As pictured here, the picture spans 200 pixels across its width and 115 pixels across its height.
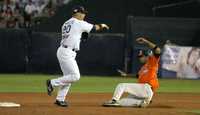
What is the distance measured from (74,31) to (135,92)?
1.79 m

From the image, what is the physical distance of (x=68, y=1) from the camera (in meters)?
29.8

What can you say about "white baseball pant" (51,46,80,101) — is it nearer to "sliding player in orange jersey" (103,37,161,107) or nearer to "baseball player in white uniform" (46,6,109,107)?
"baseball player in white uniform" (46,6,109,107)

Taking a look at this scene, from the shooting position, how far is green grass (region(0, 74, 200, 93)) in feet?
64.6

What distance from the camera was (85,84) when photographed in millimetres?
21953

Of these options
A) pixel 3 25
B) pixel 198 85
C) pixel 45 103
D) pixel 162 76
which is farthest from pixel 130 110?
pixel 3 25

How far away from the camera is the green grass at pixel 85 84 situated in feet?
64.6

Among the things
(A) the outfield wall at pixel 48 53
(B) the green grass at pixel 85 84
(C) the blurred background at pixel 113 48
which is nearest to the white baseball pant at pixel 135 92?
(B) the green grass at pixel 85 84

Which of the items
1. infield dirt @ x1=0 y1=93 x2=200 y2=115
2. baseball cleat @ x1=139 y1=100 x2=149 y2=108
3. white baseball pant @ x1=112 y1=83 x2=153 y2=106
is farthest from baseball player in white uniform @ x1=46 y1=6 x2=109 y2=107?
baseball cleat @ x1=139 y1=100 x2=149 y2=108

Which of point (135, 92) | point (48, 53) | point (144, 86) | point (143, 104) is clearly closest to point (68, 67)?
point (135, 92)

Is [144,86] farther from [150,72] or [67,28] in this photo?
[67,28]

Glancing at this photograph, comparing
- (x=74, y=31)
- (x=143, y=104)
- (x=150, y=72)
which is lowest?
(x=143, y=104)

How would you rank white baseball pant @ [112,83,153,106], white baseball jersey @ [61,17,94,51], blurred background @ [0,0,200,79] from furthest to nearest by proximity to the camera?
blurred background @ [0,0,200,79] → white baseball pant @ [112,83,153,106] → white baseball jersey @ [61,17,94,51]

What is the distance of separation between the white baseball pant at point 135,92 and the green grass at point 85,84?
560 cm

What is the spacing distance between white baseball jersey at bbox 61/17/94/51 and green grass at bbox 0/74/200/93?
6073mm
